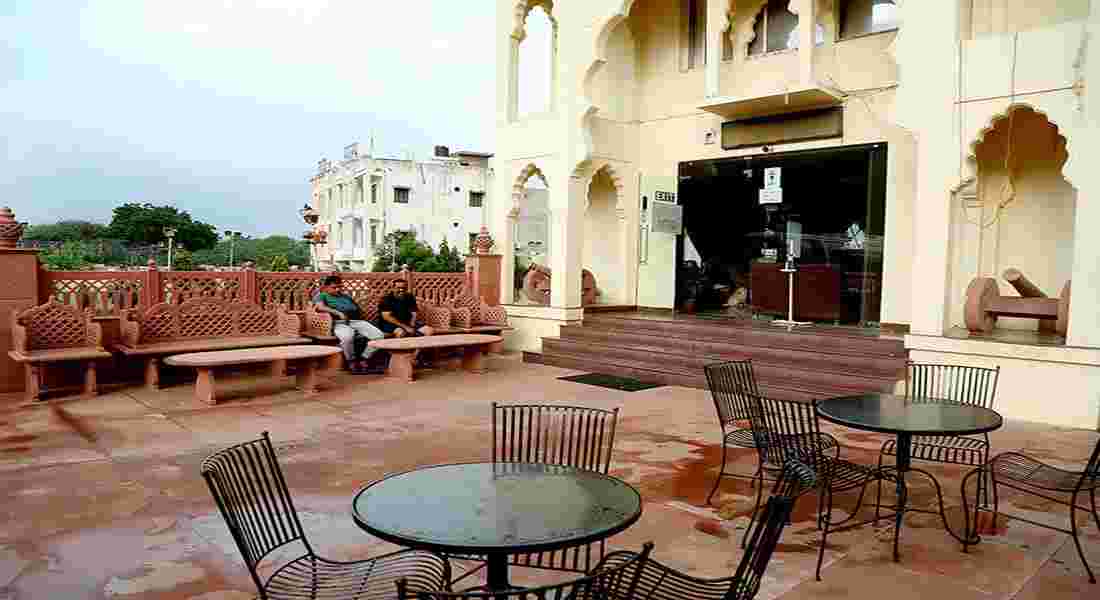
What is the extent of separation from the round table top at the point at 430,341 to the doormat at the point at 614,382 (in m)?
1.24

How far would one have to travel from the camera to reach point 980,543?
13.0 ft

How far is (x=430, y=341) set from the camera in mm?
9375

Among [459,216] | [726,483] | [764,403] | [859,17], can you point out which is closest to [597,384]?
[726,483]

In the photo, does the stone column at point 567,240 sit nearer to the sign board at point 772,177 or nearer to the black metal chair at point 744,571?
the sign board at point 772,177

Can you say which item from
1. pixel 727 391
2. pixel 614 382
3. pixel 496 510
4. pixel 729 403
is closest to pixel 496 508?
pixel 496 510

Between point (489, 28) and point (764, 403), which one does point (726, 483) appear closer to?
point (764, 403)

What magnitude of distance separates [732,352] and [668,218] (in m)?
3.82

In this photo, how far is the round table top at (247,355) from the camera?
7445mm

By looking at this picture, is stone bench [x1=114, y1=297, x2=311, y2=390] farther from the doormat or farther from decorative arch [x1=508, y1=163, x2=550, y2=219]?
decorative arch [x1=508, y1=163, x2=550, y2=219]

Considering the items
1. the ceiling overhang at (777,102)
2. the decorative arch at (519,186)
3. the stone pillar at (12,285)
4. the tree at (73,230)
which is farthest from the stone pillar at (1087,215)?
the tree at (73,230)

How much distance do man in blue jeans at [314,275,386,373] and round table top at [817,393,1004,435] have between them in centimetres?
638

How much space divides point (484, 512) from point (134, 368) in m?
7.70

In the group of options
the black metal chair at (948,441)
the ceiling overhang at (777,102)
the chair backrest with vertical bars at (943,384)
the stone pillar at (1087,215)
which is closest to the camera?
the black metal chair at (948,441)

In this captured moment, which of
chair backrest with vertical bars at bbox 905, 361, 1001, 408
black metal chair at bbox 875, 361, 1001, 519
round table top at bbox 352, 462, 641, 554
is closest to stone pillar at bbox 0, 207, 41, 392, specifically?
round table top at bbox 352, 462, 641, 554
